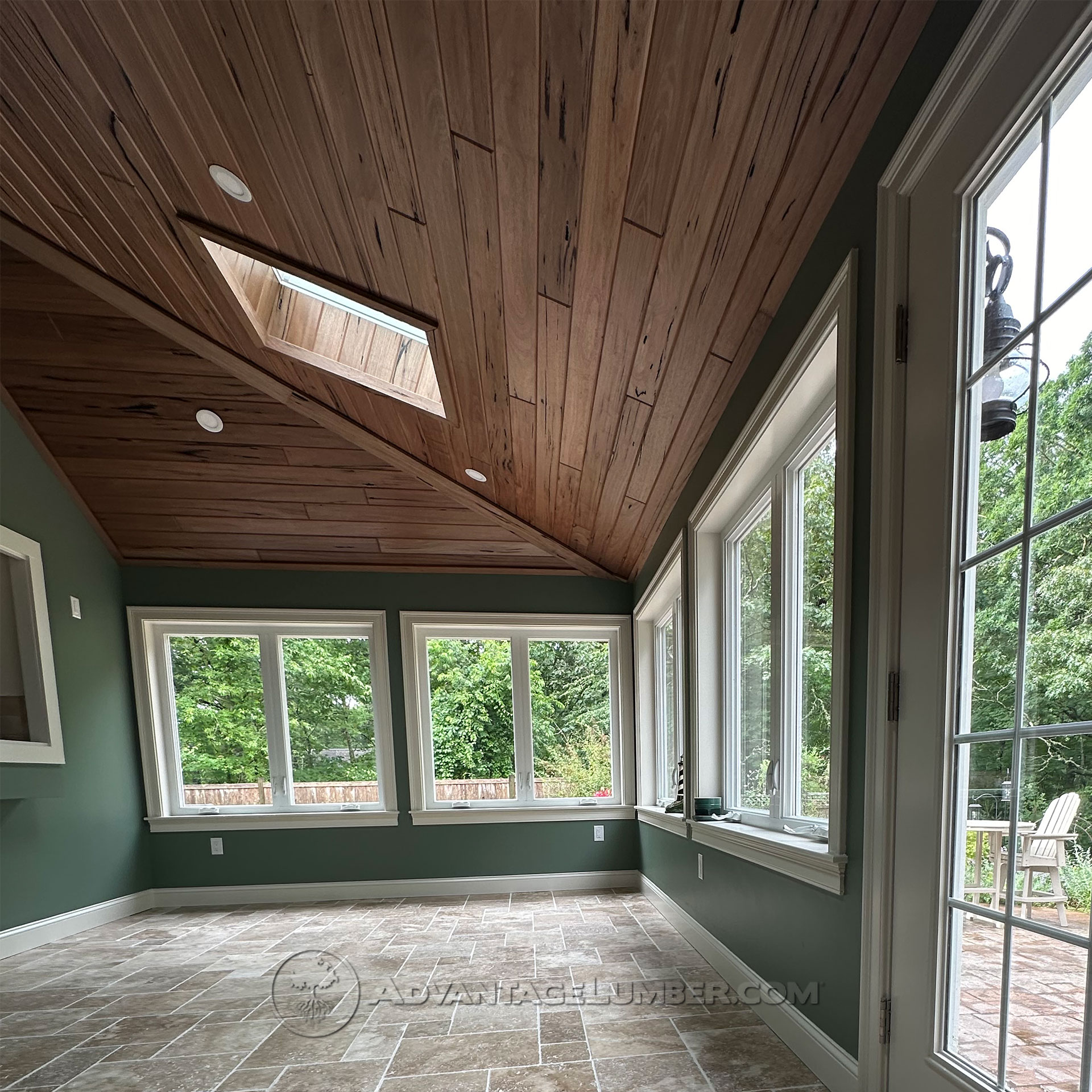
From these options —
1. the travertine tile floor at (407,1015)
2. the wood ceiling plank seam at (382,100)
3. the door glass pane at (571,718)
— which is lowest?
the travertine tile floor at (407,1015)

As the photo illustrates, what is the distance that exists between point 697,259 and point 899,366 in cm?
59

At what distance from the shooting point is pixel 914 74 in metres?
1.10

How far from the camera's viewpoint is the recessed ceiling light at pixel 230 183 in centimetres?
176

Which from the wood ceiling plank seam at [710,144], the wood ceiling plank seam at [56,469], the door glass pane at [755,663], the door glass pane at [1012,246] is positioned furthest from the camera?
the wood ceiling plank seam at [56,469]

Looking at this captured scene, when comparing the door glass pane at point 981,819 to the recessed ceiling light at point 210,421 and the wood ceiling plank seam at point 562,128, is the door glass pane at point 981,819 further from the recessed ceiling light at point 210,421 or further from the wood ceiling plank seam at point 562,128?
the recessed ceiling light at point 210,421

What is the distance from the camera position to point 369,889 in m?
4.26

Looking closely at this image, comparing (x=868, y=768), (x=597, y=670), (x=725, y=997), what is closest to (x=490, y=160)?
(x=868, y=768)

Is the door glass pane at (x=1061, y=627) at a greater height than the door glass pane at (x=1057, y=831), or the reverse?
the door glass pane at (x=1061, y=627)

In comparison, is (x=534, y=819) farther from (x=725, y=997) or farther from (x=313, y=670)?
(x=725, y=997)

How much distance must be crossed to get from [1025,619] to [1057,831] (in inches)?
12.1

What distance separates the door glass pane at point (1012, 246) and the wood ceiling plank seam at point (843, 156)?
320mm

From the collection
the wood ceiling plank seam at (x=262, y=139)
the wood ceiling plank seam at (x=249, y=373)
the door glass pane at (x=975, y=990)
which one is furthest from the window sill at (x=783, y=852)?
the wood ceiling plank seam at (x=249, y=373)

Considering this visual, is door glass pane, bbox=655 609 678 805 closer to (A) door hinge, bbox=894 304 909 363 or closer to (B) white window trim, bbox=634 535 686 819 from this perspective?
(B) white window trim, bbox=634 535 686 819

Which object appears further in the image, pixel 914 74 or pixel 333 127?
pixel 333 127
